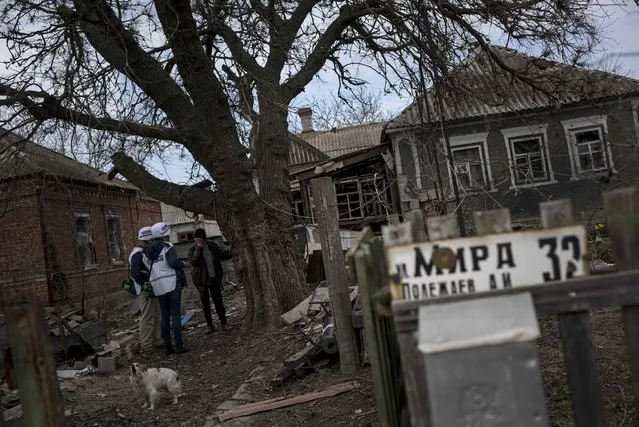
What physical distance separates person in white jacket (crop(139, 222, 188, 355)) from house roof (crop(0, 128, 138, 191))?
2262 mm

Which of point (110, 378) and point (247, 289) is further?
point (247, 289)

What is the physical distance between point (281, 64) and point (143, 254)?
13.8 feet

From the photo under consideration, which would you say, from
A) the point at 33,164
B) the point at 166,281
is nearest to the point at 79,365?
the point at 166,281

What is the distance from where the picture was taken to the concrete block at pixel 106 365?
8547 millimetres

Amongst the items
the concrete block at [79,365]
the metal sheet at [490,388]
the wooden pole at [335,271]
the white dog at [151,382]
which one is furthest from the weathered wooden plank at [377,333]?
the concrete block at [79,365]

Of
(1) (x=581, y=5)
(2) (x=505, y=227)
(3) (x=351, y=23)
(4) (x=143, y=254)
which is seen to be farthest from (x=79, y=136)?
(2) (x=505, y=227)

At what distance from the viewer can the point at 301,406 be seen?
5.19 m

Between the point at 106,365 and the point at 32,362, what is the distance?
21.4ft

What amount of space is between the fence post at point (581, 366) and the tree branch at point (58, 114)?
7784mm

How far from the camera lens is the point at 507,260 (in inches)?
85.6

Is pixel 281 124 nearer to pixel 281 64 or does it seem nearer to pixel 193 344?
pixel 281 64

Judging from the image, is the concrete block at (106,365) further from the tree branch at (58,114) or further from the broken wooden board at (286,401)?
the broken wooden board at (286,401)

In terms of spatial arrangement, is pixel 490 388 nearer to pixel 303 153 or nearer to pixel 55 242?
pixel 55 242

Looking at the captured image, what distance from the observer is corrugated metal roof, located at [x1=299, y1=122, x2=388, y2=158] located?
37.9m
